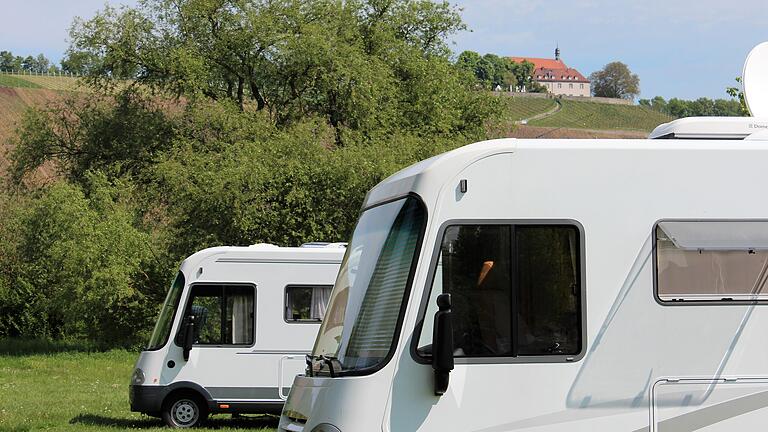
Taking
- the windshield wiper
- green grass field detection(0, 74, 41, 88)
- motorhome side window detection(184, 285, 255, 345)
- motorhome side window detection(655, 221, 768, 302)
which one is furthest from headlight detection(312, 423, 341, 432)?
green grass field detection(0, 74, 41, 88)

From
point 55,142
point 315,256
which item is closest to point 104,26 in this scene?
point 55,142

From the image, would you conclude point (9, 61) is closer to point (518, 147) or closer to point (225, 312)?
point (225, 312)

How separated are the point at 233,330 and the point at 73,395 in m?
8.68

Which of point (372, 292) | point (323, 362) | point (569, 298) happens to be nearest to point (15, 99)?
point (323, 362)

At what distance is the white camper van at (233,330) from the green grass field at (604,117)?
6528 cm

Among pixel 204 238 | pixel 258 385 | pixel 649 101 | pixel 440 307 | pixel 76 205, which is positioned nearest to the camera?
pixel 440 307

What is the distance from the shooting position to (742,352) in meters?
6.38

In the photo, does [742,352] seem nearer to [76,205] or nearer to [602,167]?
[602,167]

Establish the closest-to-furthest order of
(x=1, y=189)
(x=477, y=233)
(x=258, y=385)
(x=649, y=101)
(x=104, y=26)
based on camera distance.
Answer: (x=477, y=233) → (x=258, y=385) → (x=104, y=26) → (x=1, y=189) → (x=649, y=101)

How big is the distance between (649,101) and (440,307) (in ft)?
380

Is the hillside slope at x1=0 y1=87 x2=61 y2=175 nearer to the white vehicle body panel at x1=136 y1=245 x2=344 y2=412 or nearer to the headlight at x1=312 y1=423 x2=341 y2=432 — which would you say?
the white vehicle body panel at x1=136 y1=245 x2=344 y2=412

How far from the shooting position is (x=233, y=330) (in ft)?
55.4

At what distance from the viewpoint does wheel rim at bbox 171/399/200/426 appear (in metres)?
16.9

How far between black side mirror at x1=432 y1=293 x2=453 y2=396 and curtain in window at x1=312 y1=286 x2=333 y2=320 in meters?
10.5
